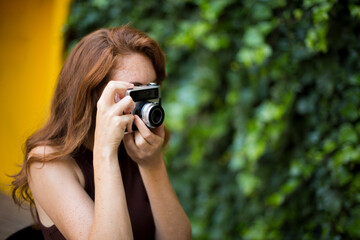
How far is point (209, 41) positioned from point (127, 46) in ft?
3.56

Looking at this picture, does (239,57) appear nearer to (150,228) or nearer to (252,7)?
(252,7)

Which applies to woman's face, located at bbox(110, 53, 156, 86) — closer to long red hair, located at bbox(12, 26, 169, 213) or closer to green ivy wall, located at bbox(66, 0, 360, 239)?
long red hair, located at bbox(12, 26, 169, 213)

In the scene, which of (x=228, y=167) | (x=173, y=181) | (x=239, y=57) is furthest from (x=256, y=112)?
(x=173, y=181)

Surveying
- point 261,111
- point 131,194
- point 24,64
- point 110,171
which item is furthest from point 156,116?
point 24,64

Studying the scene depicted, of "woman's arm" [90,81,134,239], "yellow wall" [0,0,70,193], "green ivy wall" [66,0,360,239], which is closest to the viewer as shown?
"woman's arm" [90,81,134,239]

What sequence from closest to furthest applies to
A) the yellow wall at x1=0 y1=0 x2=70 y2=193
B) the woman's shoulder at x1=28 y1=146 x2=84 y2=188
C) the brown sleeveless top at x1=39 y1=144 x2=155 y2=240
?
1. the woman's shoulder at x1=28 y1=146 x2=84 y2=188
2. the brown sleeveless top at x1=39 y1=144 x2=155 y2=240
3. the yellow wall at x1=0 y1=0 x2=70 y2=193

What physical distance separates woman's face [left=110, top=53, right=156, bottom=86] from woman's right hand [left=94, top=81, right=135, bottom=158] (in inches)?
4.9

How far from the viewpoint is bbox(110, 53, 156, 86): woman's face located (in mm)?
1396

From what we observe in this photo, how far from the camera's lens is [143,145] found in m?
1.38

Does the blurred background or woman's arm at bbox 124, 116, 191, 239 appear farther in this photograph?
the blurred background

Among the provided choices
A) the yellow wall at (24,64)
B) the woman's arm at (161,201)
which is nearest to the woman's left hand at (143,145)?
the woman's arm at (161,201)

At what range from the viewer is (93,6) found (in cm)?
314

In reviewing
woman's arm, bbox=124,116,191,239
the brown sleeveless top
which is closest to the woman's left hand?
woman's arm, bbox=124,116,191,239

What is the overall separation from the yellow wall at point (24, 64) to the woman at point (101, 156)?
4.78 feet
